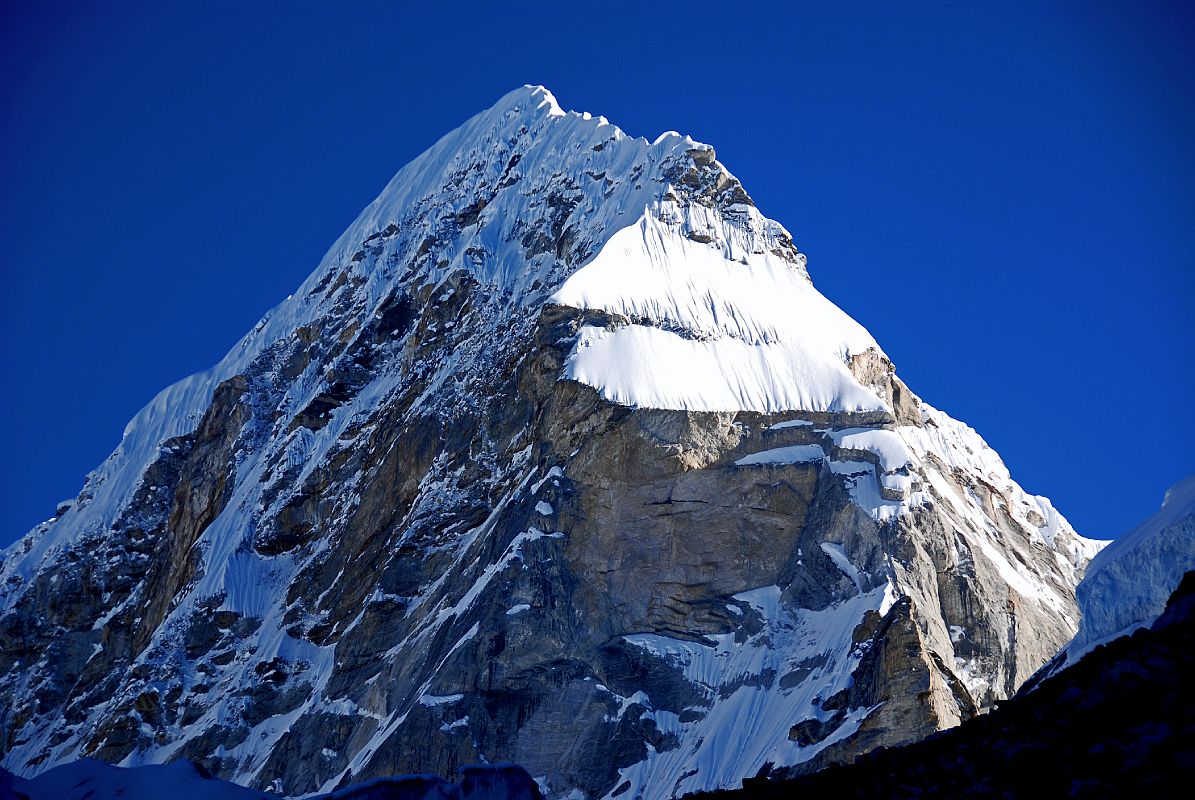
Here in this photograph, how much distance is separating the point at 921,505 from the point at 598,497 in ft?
71.6

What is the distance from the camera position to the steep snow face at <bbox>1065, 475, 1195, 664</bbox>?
125 ft

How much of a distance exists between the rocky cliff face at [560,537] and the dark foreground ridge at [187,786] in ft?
195

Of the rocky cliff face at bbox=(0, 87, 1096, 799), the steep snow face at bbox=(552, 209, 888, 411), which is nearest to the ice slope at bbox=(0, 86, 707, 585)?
the rocky cliff face at bbox=(0, 87, 1096, 799)

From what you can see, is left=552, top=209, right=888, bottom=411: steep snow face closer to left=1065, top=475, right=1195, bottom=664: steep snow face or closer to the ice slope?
the ice slope

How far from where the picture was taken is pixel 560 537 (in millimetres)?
103562

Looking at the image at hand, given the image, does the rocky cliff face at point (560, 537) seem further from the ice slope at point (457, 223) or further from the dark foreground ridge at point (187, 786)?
the dark foreground ridge at point (187, 786)

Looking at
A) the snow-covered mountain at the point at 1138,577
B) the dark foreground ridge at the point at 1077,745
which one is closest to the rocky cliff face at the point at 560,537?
the snow-covered mountain at the point at 1138,577

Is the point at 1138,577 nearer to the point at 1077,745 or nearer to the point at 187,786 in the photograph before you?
the point at 1077,745

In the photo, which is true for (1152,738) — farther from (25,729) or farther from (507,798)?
(25,729)

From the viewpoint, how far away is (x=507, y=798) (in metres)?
27.1

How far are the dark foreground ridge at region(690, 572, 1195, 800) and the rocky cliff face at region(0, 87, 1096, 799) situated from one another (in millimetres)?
58342

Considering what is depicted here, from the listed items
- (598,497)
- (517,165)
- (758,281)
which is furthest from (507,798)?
(517,165)

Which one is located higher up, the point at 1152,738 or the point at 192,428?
the point at 192,428

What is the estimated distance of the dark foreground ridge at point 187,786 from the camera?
25234mm
